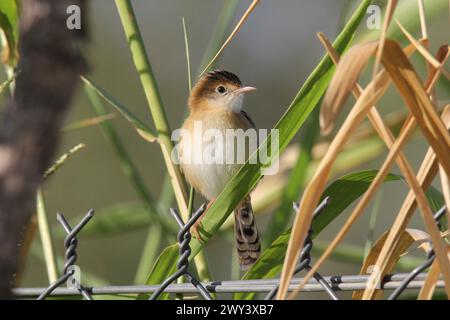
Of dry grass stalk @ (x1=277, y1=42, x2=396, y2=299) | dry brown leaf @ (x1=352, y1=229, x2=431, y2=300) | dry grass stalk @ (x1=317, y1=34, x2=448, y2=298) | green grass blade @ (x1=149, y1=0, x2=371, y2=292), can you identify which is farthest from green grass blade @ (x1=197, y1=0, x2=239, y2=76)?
dry grass stalk @ (x1=277, y1=42, x2=396, y2=299)

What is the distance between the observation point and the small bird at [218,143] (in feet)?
10.5

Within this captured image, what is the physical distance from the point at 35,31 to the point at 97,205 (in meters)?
6.27

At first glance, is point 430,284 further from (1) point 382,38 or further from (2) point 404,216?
(1) point 382,38

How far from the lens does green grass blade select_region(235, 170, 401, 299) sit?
5.36 feet

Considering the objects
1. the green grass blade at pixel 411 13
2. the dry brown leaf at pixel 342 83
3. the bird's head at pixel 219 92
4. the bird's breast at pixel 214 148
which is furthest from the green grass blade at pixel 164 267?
the bird's head at pixel 219 92

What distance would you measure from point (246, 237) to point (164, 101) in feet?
11.7

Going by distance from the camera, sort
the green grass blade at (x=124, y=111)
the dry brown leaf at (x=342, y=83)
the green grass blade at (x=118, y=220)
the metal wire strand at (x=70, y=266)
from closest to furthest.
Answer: the dry brown leaf at (x=342, y=83) < the metal wire strand at (x=70, y=266) < the green grass blade at (x=124, y=111) < the green grass blade at (x=118, y=220)

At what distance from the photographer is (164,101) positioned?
6.62 meters

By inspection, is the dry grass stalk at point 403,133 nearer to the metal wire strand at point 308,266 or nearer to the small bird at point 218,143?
the metal wire strand at point 308,266

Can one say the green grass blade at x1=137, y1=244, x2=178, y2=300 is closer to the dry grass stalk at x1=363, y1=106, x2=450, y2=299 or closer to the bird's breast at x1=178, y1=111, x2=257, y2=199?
the dry grass stalk at x1=363, y1=106, x2=450, y2=299

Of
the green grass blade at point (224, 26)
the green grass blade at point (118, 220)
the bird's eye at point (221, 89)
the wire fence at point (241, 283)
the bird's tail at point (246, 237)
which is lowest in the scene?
the bird's tail at point (246, 237)

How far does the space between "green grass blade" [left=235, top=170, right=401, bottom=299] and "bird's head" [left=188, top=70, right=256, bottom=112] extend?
1760mm

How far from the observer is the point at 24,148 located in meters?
0.56
